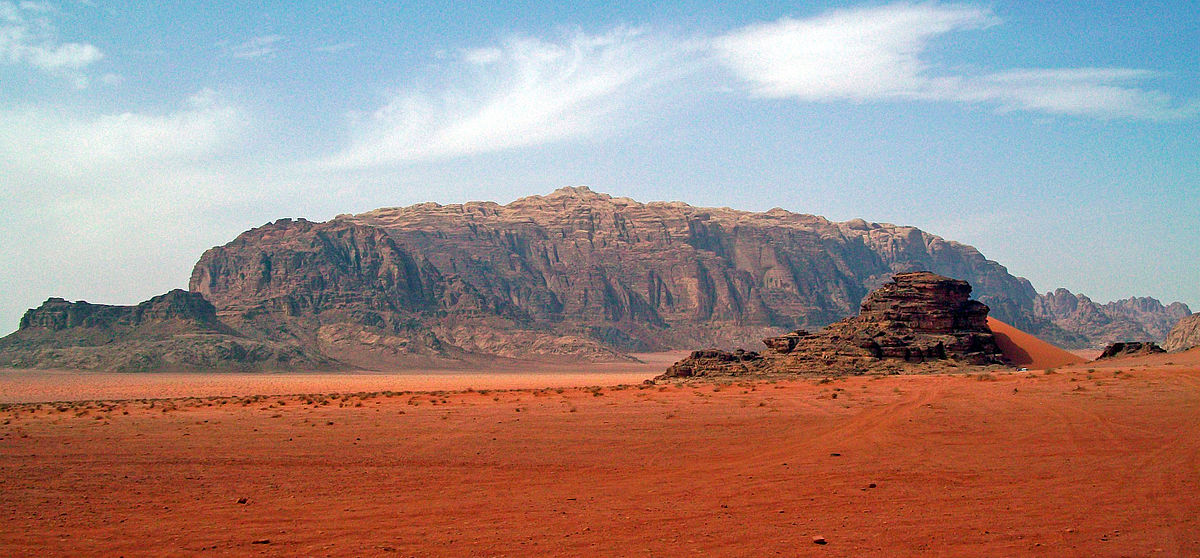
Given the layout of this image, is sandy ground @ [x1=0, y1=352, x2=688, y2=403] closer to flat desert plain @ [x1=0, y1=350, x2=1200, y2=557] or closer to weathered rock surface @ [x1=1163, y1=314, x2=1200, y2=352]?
flat desert plain @ [x1=0, y1=350, x2=1200, y2=557]

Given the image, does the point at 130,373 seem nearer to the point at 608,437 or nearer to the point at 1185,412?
the point at 608,437

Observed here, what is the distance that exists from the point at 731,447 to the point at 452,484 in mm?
7185

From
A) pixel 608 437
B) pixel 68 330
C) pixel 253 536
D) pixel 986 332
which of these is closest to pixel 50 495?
pixel 253 536

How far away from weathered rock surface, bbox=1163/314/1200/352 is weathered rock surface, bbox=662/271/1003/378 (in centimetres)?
2826

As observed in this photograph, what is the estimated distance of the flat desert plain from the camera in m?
12.0

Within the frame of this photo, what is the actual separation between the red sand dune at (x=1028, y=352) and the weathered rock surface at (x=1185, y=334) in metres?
20.8

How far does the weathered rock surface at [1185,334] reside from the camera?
7231 cm

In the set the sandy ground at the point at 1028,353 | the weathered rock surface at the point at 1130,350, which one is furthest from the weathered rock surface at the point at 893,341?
the weathered rock surface at the point at 1130,350

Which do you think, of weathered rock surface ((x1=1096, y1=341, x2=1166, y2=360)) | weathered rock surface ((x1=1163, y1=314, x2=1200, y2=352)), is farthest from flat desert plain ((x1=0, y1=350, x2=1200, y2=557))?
weathered rock surface ((x1=1163, y1=314, x2=1200, y2=352))

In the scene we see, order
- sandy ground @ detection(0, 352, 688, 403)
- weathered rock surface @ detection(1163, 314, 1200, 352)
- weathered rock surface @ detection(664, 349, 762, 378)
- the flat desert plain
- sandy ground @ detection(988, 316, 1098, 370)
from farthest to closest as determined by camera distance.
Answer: weathered rock surface @ detection(1163, 314, 1200, 352), sandy ground @ detection(0, 352, 688, 403), sandy ground @ detection(988, 316, 1098, 370), weathered rock surface @ detection(664, 349, 762, 378), the flat desert plain

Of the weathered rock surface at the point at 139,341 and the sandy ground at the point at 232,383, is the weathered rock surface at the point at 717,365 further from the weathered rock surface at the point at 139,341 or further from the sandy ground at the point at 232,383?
the weathered rock surface at the point at 139,341

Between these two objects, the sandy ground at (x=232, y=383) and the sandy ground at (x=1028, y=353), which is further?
the sandy ground at (x=232, y=383)

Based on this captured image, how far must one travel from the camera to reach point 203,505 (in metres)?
14.6

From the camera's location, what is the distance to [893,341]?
49.6 metres
